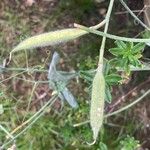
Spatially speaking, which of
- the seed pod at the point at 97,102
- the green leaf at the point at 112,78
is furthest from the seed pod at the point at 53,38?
the green leaf at the point at 112,78

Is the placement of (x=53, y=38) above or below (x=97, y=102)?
above

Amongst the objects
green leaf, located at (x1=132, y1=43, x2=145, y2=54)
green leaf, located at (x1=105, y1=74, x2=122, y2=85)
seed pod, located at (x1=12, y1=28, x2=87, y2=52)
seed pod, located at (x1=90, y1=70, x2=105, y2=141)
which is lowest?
green leaf, located at (x1=105, y1=74, x2=122, y2=85)

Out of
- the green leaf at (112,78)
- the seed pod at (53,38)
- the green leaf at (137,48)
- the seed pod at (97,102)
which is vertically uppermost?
the seed pod at (53,38)

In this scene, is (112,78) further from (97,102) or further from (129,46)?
(97,102)

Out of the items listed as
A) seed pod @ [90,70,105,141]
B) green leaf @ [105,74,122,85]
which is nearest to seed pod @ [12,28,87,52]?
seed pod @ [90,70,105,141]

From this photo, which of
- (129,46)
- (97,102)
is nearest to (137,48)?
(129,46)

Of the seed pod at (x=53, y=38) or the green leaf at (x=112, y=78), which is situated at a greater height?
the seed pod at (x=53, y=38)

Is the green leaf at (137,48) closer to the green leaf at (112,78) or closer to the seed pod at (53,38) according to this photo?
the green leaf at (112,78)

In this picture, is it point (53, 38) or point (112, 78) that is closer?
point (53, 38)

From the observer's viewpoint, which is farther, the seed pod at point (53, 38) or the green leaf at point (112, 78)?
the green leaf at point (112, 78)

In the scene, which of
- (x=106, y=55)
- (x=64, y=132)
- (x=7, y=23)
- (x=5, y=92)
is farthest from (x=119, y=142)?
(x=7, y=23)

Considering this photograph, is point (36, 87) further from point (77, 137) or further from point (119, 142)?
point (119, 142)

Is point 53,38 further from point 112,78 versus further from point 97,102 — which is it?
point 112,78

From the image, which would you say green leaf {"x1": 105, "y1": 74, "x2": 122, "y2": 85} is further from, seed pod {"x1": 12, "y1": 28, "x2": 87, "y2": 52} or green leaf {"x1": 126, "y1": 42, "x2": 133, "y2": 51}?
seed pod {"x1": 12, "y1": 28, "x2": 87, "y2": 52}
